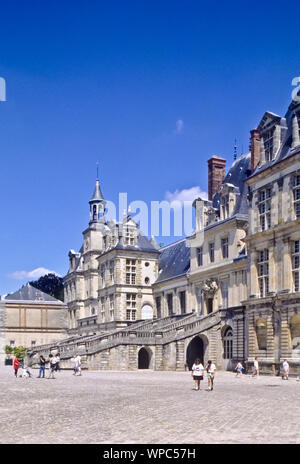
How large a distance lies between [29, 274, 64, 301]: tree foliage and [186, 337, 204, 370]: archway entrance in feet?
186

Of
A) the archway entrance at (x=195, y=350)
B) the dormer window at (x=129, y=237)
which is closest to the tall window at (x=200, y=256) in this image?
the archway entrance at (x=195, y=350)

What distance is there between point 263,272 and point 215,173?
17.9m

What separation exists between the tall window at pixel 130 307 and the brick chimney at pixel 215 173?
13.0 m

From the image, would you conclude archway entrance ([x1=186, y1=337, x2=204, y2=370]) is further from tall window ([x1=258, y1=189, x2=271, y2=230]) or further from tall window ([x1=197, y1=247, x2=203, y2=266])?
tall window ([x1=258, y1=189, x2=271, y2=230])

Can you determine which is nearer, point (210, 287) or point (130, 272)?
point (210, 287)

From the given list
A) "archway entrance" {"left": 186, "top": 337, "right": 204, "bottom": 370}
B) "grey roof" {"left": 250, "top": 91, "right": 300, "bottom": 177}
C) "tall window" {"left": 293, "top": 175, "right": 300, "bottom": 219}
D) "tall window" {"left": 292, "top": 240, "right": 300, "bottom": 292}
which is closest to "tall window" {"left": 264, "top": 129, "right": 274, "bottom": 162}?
"grey roof" {"left": 250, "top": 91, "right": 300, "bottom": 177}

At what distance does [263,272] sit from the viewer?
33.7m

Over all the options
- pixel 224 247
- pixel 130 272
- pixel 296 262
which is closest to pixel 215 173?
pixel 224 247

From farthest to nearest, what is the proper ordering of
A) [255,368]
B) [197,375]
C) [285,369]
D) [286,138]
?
1. [286,138]
2. [255,368]
3. [285,369]
4. [197,375]

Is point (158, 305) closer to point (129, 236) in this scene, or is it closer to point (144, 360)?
point (129, 236)

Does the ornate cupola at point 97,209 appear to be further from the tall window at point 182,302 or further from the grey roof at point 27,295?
the tall window at point 182,302

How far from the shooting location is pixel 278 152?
3394 centimetres
